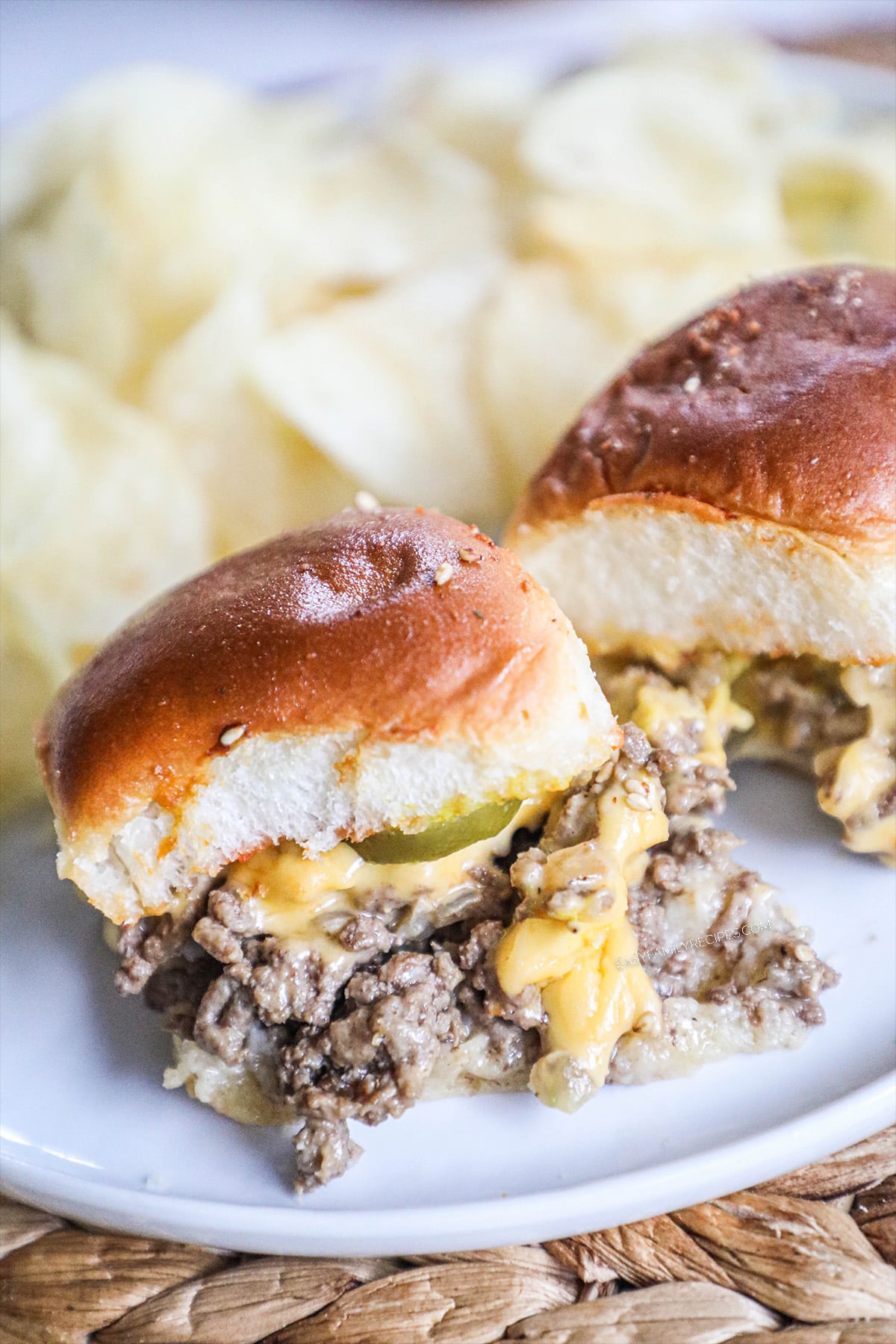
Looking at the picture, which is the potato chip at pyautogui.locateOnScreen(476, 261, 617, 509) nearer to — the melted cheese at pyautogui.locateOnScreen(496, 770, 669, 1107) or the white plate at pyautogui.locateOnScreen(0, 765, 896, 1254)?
the white plate at pyautogui.locateOnScreen(0, 765, 896, 1254)

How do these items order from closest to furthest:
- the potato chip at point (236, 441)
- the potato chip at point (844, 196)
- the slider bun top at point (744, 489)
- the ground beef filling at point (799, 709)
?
1. the slider bun top at point (744, 489)
2. the ground beef filling at point (799, 709)
3. the potato chip at point (236, 441)
4. the potato chip at point (844, 196)

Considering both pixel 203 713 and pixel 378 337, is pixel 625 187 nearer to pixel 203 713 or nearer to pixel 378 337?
pixel 378 337

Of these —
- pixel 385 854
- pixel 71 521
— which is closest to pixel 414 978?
pixel 385 854

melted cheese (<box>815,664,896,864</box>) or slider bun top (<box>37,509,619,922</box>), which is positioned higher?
slider bun top (<box>37,509,619,922</box>)

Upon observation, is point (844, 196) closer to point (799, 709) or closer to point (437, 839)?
point (799, 709)

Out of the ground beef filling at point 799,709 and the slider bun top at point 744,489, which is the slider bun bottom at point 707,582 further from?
the ground beef filling at point 799,709

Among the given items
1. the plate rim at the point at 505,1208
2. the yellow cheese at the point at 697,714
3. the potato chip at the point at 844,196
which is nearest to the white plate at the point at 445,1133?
the plate rim at the point at 505,1208

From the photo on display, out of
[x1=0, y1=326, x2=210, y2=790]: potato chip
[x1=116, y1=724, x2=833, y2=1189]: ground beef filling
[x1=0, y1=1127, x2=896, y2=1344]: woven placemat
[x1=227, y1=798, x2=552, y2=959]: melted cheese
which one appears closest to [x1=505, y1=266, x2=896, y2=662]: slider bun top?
[x1=116, y1=724, x2=833, y2=1189]: ground beef filling
